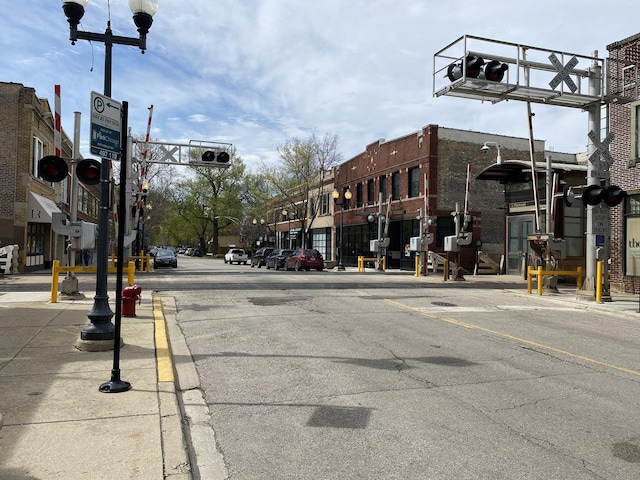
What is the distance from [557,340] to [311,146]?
130ft

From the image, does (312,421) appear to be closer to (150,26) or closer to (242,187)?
(150,26)

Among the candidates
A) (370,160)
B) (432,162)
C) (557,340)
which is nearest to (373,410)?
(557,340)

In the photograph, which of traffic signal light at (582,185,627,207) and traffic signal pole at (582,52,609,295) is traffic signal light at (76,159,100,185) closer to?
traffic signal light at (582,185,627,207)

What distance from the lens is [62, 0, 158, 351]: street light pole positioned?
741cm

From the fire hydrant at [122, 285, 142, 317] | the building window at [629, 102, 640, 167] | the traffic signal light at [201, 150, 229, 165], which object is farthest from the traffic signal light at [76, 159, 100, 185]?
the building window at [629, 102, 640, 167]

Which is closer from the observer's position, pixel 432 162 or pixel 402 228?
pixel 432 162

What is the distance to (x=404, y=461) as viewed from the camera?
4.04 metres

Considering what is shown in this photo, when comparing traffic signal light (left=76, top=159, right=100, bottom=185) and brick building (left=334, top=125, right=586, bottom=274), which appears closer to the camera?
traffic signal light (left=76, top=159, right=100, bottom=185)

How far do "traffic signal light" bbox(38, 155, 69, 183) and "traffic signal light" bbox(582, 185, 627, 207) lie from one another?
44.0 feet

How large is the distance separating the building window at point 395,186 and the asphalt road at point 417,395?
83.1 ft

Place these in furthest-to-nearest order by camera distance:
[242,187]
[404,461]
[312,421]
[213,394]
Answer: [242,187], [213,394], [312,421], [404,461]

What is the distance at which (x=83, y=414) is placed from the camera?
483 centimetres

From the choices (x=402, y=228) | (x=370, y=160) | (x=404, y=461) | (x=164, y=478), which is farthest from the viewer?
(x=370, y=160)

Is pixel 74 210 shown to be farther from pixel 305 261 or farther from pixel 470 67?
pixel 305 261
